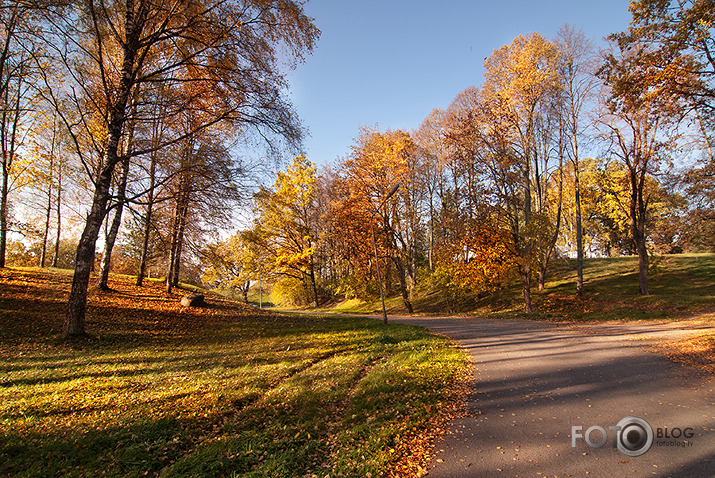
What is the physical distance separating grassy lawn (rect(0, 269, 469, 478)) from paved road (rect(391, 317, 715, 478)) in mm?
601

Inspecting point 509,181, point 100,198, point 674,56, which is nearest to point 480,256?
point 509,181

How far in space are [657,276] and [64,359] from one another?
1220 inches

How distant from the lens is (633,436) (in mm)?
4176

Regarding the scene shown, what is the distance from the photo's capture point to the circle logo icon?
3.87 meters

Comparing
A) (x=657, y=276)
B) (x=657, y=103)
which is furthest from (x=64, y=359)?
(x=657, y=276)

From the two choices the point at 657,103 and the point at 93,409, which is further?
the point at 657,103

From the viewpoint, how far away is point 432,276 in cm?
2188

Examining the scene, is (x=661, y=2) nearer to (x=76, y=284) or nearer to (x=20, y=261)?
(x=76, y=284)

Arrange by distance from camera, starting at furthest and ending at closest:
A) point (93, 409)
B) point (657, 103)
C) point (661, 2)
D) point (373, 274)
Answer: point (373, 274)
point (657, 103)
point (661, 2)
point (93, 409)

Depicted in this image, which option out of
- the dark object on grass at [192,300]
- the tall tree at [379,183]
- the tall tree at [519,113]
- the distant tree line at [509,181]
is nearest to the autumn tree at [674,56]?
the distant tree line at [509,181]

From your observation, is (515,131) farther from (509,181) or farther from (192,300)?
(192,300)

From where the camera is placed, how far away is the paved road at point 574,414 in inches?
142

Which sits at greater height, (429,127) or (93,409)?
(429,127)

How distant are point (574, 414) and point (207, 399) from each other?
6086mm
